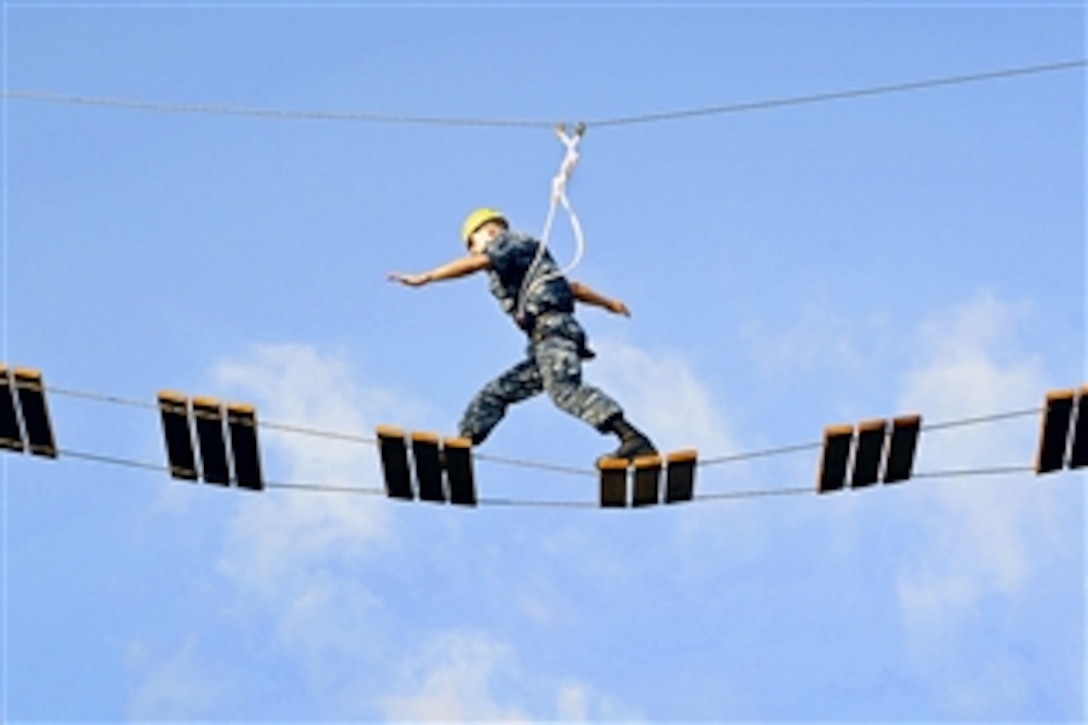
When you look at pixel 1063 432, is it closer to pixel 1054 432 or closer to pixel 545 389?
pixel 1054 432

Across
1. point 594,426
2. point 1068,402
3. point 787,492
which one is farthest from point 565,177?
point 1068,402

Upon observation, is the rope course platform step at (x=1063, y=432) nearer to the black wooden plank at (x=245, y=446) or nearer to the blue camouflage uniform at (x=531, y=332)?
the blue camouflage uniform at (x=531, y=332)

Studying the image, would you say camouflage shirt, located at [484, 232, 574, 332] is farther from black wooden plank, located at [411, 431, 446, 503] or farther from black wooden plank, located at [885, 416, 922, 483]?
black wooden plank, located at [885, 416, 922, 483]

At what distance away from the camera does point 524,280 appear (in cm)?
1647

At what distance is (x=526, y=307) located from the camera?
16.4 meters

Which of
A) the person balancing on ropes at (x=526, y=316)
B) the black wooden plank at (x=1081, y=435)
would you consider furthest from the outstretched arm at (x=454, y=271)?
the black wooden plank at (x=1081, y=435)

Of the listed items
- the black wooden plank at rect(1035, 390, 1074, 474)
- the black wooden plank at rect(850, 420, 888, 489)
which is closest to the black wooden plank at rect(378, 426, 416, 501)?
the black wooden plank at rect(850, 420, 888, 489)

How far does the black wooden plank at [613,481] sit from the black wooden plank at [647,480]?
0.25 ft

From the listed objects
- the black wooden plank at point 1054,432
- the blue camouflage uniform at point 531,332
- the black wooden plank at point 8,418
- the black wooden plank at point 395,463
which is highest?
the blue camouflage uniform at point 531,332

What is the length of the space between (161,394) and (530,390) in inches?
106

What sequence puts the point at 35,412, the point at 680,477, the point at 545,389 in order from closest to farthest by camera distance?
1. the point at 680,477
2. the point at 35,412
3. the point at 545,389

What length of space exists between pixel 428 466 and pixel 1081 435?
14.6 ft

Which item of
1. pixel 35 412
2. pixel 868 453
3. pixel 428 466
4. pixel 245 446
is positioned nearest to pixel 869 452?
pixel 868 453

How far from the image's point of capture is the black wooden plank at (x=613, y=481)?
49.6 ft
